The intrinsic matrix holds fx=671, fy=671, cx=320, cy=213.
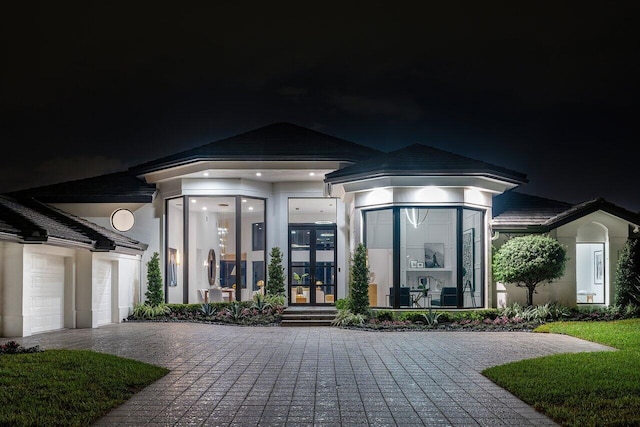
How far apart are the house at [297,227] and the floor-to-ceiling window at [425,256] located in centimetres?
4

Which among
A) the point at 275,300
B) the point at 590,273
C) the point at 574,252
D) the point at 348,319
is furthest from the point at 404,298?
the point at 590,273

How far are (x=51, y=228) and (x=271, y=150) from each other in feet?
24.6

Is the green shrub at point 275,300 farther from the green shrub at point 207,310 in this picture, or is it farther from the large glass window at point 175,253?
the large glass window at point 175,253

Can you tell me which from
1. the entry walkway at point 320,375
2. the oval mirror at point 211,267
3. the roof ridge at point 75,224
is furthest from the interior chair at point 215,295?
the entry walkway at point 320,375

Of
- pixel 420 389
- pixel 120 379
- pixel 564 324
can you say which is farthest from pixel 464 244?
pixel 120 379

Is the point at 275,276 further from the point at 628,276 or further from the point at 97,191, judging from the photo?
the point at 628,276

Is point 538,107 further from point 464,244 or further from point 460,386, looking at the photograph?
point 460,386

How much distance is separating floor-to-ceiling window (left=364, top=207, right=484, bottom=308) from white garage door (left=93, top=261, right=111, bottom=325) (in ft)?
25.0

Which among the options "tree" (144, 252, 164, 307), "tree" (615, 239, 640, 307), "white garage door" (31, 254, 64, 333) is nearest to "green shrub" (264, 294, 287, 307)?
"tree" (144, 252, 164, 307)

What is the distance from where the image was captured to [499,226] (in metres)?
19.4

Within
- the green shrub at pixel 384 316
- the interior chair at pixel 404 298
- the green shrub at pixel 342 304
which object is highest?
the interior chair at pixel 404 298

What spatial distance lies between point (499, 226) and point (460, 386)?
11.3 metres

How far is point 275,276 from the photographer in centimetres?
2188

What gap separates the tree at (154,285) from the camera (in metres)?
21.1
